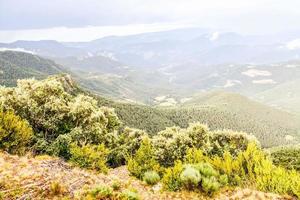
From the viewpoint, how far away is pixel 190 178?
24750 millimetres

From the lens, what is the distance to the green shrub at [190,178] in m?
24.7

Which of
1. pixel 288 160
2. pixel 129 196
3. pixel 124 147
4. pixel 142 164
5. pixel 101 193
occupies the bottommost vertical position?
pixel 288 160

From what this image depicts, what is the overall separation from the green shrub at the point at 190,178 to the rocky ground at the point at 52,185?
0.66 meters

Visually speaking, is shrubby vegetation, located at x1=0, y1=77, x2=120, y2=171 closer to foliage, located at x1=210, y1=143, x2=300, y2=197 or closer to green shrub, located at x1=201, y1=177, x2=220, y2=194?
foliage, located at x1=210, y1=143, x2=300, y2=197

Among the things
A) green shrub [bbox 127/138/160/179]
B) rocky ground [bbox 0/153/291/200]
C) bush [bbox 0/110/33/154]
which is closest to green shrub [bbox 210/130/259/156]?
green shrub [bbox 127/138/160/179]

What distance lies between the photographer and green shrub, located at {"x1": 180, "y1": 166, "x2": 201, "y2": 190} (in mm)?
24672

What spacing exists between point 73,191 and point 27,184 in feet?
8.48

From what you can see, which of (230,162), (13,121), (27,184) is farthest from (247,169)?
(13,121)

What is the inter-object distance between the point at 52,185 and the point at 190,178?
8.42m

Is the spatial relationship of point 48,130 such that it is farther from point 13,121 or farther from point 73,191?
point 73,191

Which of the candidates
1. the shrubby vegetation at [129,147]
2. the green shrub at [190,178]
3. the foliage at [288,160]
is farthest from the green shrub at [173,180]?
the foliage at [288,160]

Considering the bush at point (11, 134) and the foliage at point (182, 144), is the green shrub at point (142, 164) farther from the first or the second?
Answer: the foliage at point (182, 144)

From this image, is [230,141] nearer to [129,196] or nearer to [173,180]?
[173,180]

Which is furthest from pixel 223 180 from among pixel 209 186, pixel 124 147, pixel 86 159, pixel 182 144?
pixel 124 147
